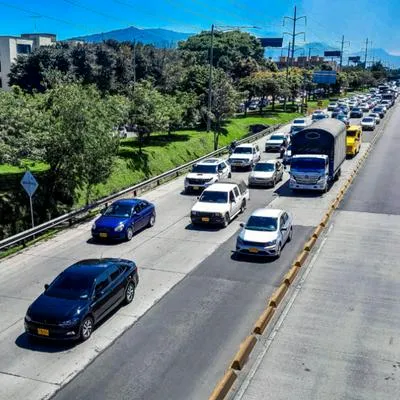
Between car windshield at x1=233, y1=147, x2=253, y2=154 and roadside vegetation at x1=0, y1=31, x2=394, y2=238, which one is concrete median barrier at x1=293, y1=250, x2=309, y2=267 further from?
car windshield at x1=233, y1=147, x2=253, y2=154

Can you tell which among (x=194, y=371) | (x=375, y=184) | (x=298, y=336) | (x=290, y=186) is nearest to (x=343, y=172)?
(x=375, y=184)

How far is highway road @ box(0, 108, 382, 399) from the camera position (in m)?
12.0

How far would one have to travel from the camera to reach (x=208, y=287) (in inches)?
696

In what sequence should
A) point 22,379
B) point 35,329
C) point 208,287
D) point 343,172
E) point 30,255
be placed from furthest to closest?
1. point 343,172
2. point 30,255
3. point 208,287
4. point 35,329
5. point 22,379

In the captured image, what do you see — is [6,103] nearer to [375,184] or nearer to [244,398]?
[244,398]

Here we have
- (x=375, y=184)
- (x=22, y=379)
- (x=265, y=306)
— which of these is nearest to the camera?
(x=22, y=379)

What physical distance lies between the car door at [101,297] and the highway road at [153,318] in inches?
18.8

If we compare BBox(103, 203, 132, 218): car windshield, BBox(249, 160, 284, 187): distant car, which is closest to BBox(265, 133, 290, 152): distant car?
BBox(249, 160, 284, 187): distant car

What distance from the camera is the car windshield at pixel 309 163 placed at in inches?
1249

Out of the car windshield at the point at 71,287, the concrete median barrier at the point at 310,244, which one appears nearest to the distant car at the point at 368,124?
the concrete median barrier at the point at 310,244

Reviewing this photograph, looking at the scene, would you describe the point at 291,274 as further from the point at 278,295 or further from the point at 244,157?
the point at 244,157

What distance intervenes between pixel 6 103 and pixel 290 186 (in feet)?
54.6

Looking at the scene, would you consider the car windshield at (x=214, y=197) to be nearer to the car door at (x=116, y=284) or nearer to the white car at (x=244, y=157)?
the car door at (x=116, y=284)

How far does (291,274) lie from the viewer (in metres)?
18.1
